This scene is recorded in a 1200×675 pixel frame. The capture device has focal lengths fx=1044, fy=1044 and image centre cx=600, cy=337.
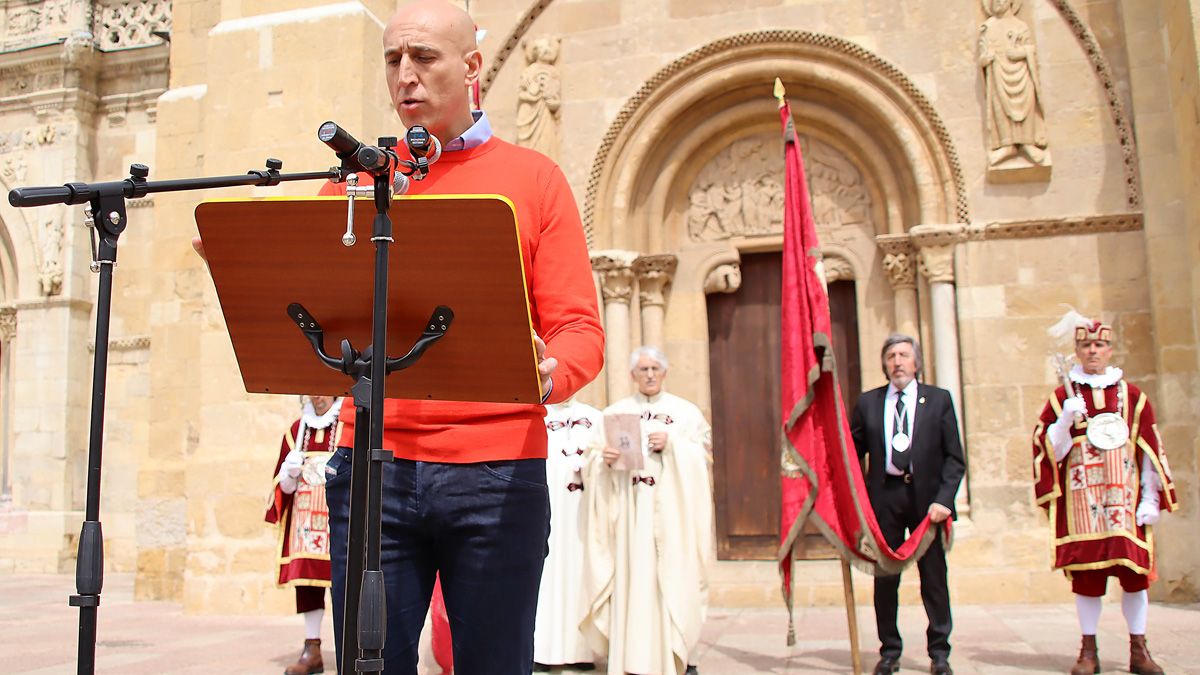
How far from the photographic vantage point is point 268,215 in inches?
69.2

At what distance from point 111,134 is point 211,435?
8.05 metres

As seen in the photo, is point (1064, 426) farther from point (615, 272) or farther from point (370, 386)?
point (370, 386)

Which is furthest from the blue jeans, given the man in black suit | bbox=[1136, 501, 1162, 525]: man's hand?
bbox=[1136, 501, 1162, 525]: man's hand

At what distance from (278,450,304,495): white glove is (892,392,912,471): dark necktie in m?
3.29

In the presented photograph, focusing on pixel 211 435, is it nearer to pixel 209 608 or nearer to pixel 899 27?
pixel 209 608

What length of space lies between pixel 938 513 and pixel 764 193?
14.5ft

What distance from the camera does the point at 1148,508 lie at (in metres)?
5.30

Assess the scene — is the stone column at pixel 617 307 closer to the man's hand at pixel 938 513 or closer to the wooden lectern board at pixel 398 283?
the man's hand at pixel 938 513

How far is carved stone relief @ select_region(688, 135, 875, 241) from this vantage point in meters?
8.95

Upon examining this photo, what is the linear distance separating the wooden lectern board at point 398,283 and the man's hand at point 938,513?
400 centimetres

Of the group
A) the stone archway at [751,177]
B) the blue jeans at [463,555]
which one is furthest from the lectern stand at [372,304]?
the stone archway at [751,177]

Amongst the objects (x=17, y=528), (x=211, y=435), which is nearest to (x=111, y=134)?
(x=17, y=528)

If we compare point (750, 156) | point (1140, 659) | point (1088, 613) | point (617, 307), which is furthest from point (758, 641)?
point (750, 156)

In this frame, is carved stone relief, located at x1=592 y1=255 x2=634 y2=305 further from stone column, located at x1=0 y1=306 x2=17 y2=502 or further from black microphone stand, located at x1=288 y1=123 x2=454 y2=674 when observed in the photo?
stone column, located at x1=0 y1=306 x2=17 y2=502
